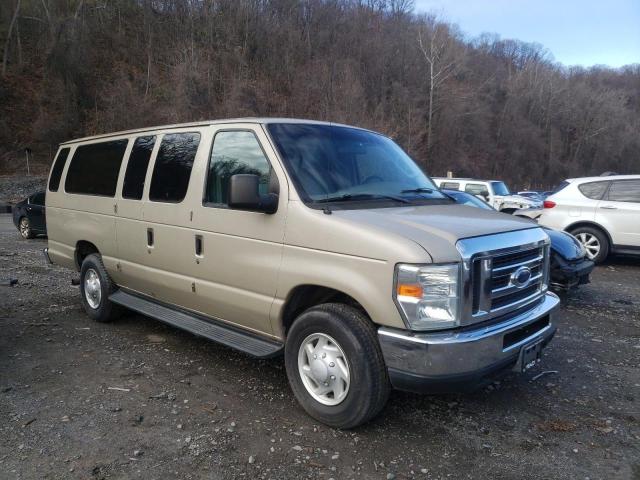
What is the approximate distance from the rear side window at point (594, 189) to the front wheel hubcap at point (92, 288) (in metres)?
9.07

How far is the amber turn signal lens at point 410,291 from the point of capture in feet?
9.57

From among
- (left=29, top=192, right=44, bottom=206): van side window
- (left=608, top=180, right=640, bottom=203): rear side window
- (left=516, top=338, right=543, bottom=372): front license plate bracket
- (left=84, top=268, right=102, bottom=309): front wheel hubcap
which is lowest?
(left=84, top=268, right=102, bottom=309): front wheel hubcap

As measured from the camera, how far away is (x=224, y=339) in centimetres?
400

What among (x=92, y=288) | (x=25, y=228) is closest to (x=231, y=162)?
(x=92, y=288)

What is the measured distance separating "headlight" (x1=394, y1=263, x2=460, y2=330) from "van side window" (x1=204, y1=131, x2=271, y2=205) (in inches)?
54.4

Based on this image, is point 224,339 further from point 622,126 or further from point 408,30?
point 622,126

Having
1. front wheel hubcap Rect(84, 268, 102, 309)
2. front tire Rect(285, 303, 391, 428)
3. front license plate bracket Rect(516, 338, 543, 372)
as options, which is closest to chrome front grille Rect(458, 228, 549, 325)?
front license plate bracket Rect(516, 338, 543, 372)

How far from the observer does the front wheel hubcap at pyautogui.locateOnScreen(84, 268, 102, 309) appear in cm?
576

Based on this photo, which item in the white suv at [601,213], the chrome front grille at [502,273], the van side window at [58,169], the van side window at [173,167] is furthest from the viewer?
the white suv at [601,213]

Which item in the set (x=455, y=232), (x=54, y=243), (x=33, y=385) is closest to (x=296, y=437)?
(x=455, y=232)

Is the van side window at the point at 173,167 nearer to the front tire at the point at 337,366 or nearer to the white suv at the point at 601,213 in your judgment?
the front tire at the point at 337,366

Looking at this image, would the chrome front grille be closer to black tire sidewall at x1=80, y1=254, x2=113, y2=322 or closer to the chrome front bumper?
the chrome front bumper

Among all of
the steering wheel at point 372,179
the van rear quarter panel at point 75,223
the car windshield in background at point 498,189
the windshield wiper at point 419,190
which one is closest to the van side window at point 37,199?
the van rear quarter panel at point 75,223

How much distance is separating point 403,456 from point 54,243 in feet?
17.6
